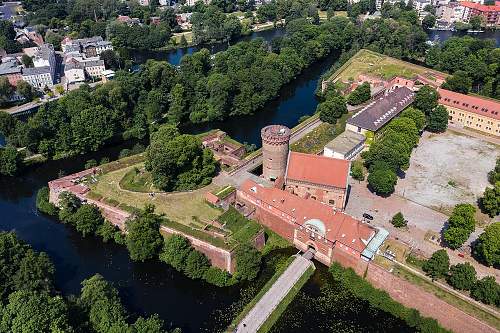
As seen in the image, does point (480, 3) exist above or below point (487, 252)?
above

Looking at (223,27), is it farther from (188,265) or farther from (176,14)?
(188,265)

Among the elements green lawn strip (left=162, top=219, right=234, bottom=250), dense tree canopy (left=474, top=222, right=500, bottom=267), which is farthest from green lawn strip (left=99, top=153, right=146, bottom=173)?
dense tree canopy (left=474, top=222, right=500, bottom=267)

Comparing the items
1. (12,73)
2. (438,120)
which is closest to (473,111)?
(438,120)

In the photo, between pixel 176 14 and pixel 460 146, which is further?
pixel 176 14

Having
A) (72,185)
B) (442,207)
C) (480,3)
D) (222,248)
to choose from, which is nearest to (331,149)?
(442,207)

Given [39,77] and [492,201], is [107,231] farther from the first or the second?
[39,77]

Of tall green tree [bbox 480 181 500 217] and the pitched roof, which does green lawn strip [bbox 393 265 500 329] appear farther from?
the pitched roof

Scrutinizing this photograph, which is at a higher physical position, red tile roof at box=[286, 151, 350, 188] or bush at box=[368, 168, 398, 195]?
red tile roof at box=[286, 151, 350, 188]
